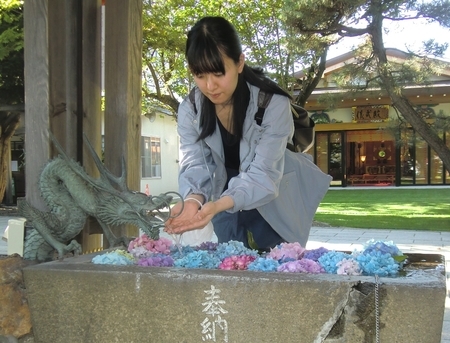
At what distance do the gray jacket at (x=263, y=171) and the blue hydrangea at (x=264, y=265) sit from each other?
0.30 m

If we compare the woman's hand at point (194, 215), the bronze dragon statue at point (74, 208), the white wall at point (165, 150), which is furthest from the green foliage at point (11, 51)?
the white wall at point (165, 150)

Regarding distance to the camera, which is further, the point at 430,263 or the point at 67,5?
the point at 67,5

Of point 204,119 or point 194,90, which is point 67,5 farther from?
point 204,119

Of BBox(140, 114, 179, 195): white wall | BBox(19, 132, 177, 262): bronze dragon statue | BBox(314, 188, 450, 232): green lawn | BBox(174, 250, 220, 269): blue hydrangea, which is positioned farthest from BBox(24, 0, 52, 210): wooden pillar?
BBox(140, 114, 179, 195): white wall

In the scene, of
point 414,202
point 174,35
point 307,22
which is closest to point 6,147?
point 174,35

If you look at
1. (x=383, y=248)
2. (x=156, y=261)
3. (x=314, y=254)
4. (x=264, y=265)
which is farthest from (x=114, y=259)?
(x=383, y=248)

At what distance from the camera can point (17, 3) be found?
30.1 feet

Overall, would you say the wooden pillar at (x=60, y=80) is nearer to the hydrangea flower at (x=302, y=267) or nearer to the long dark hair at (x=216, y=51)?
the long dark hair at (x=216, y=51)

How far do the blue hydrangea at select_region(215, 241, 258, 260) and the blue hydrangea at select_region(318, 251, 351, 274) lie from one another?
1.07ft

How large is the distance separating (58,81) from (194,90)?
921 millimetres

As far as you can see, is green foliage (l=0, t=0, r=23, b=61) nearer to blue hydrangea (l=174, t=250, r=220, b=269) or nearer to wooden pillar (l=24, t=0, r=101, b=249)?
wooden pillar (l=24, t=0, r=101, b=249)

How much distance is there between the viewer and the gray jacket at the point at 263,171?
7.42ft

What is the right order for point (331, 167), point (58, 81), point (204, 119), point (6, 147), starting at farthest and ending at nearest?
point (331, 167) → point (6, 147) → point (58, 81) → point (204, 119)

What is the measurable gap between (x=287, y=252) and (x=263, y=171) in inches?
14.3
